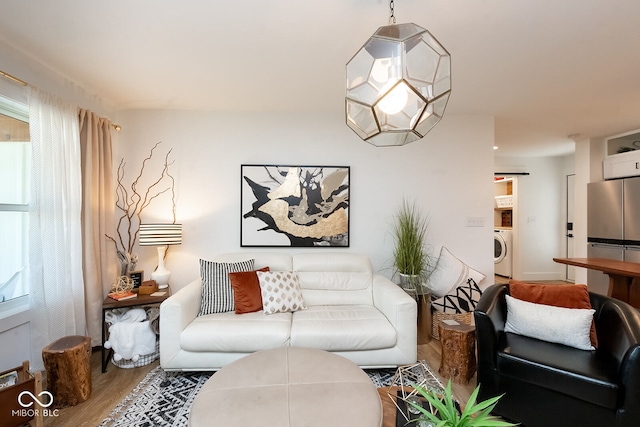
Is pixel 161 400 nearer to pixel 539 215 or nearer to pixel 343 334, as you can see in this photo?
pixel 343 334

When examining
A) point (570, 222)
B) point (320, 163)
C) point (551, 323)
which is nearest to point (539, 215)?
point (570, 222)

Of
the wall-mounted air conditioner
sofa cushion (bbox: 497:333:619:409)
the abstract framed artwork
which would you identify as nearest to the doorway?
the wall-mounted air conditioner

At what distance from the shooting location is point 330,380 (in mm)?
1401

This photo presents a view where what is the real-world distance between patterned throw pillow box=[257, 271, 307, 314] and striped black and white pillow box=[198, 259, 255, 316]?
0.26 metres

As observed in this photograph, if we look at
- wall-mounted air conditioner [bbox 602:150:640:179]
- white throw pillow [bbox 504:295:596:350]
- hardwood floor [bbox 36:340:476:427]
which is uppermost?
wall-mounted air conditioner [bbox 602:150:640:179]

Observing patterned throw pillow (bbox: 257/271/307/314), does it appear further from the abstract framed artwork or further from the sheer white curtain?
the sheer white curtain

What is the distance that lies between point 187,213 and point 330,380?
242cm

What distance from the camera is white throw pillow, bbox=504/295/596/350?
5.56ft

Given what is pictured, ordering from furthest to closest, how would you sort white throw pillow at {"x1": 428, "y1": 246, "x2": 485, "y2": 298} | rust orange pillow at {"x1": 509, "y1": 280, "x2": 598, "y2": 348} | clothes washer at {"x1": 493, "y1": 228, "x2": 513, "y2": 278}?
clothes washer at {"x1": 493, "y1": 228, "x2": 513, "y2": 278} → white throw pillow at {"x1": 428, "y1": 246, "x2": 485, "y2": 298} → rust orange pillow at {"x1": 509, "y1": 280, "x2": 598, "y2": 348}

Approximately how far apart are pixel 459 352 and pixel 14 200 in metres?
3.59

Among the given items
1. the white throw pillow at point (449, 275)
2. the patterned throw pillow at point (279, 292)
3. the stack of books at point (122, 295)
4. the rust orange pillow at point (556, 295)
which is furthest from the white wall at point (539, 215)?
the stack of books at point (122, 295)

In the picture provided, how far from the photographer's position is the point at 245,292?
7.79ft

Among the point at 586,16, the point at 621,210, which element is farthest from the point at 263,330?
the point at 621,210

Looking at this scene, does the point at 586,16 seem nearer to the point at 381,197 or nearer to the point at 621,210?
the point at 381,197
